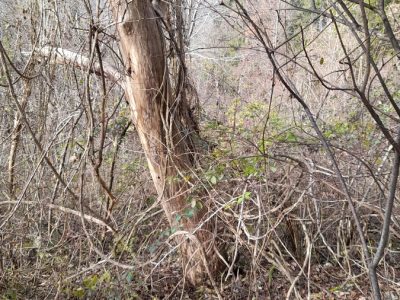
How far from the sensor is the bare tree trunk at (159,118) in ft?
9.25

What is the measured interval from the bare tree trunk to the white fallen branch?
0.22 m

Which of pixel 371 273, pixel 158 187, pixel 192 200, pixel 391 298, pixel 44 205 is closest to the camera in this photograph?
pixel 371 273

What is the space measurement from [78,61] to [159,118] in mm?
904

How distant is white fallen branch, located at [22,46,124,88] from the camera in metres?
3.18

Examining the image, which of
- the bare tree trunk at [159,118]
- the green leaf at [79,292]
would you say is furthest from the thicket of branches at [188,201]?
the bare tree trunk at [159,118]

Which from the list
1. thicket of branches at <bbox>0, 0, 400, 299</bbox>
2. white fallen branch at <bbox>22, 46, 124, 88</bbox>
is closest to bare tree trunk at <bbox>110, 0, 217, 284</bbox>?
thicket of branches at <bbox>0, 0, 400, 299</bbox>

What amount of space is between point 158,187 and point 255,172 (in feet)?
2.65

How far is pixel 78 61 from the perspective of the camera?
131 inches

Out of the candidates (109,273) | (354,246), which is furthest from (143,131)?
(354,246)

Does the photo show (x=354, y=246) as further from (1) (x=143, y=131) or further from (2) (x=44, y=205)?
(2) (x=44, y=205)

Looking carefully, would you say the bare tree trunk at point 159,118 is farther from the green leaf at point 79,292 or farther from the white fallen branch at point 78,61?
the green leaf at point 79,292

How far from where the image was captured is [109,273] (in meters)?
3.01

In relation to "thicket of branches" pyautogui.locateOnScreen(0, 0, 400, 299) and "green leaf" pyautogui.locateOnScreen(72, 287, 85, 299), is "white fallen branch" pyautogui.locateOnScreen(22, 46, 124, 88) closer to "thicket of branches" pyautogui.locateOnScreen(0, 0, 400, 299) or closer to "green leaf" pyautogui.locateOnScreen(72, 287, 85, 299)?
"thicket of branches" pyautogui.locateOnScreen(0, 0, 400, 299)

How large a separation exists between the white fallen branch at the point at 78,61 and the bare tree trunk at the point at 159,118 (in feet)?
0.72
